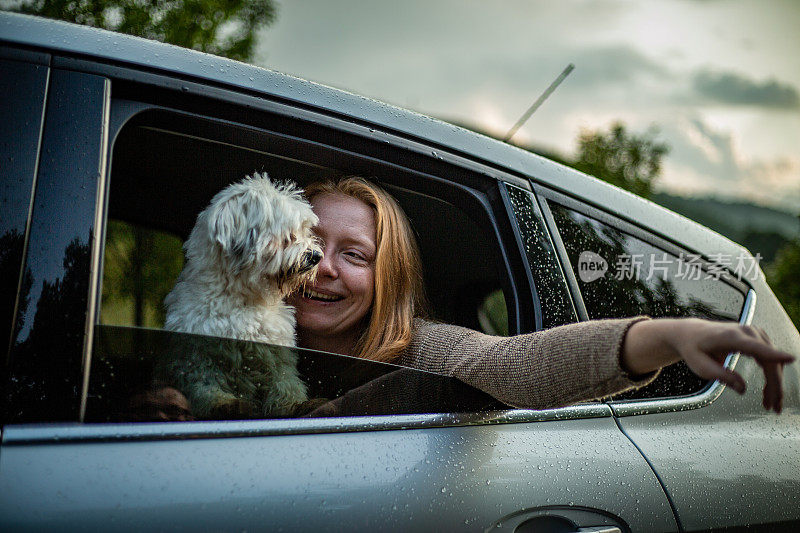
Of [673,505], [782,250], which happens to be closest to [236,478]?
[673,505]

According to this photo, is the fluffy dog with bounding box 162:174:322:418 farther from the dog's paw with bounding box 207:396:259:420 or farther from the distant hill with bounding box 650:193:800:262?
the distant hill with bounding box 650:193:800:262

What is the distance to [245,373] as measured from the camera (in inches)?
51.1

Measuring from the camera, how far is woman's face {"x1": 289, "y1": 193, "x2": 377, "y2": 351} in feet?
6.72

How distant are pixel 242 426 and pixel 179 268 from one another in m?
1.39

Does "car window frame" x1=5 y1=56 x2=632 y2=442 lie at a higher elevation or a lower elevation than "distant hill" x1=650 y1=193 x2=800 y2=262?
lower

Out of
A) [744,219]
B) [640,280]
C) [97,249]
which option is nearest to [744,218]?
[744,219]

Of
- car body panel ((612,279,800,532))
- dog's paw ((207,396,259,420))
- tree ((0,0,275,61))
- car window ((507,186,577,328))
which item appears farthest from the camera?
tree ((0,0,275,61))

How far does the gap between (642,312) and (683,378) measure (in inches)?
8.1

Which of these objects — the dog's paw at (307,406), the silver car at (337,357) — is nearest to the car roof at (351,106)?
the silver car at (337,357)

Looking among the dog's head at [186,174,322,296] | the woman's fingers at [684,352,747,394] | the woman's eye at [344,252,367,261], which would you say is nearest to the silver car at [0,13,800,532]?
the dog's head at [186,174,322,296]

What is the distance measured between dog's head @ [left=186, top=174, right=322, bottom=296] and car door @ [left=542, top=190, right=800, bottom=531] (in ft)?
2.70

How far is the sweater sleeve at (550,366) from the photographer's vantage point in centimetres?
126

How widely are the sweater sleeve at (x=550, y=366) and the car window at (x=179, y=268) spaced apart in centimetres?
7

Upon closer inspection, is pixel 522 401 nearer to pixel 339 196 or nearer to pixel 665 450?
pixel 665 450
